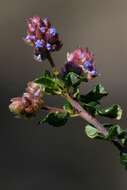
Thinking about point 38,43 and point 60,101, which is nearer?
point 38,43

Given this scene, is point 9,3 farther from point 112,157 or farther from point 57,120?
point 57,120

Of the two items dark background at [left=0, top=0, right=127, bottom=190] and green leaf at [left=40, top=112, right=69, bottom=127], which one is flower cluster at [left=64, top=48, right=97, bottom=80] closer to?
green leaf at [left=40, top=112, right=69, bottom=127]

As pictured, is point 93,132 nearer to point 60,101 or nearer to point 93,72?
point 93,72

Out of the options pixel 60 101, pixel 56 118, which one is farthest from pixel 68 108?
pixel 60 101

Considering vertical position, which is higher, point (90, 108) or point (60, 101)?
point (60, 101)

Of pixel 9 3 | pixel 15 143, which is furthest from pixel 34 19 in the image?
pixel 9 3

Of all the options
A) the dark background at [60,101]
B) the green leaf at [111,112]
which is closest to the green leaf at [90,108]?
the green leaf at [111,112]

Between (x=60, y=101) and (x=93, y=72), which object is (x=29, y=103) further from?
(x=60, y=101)
